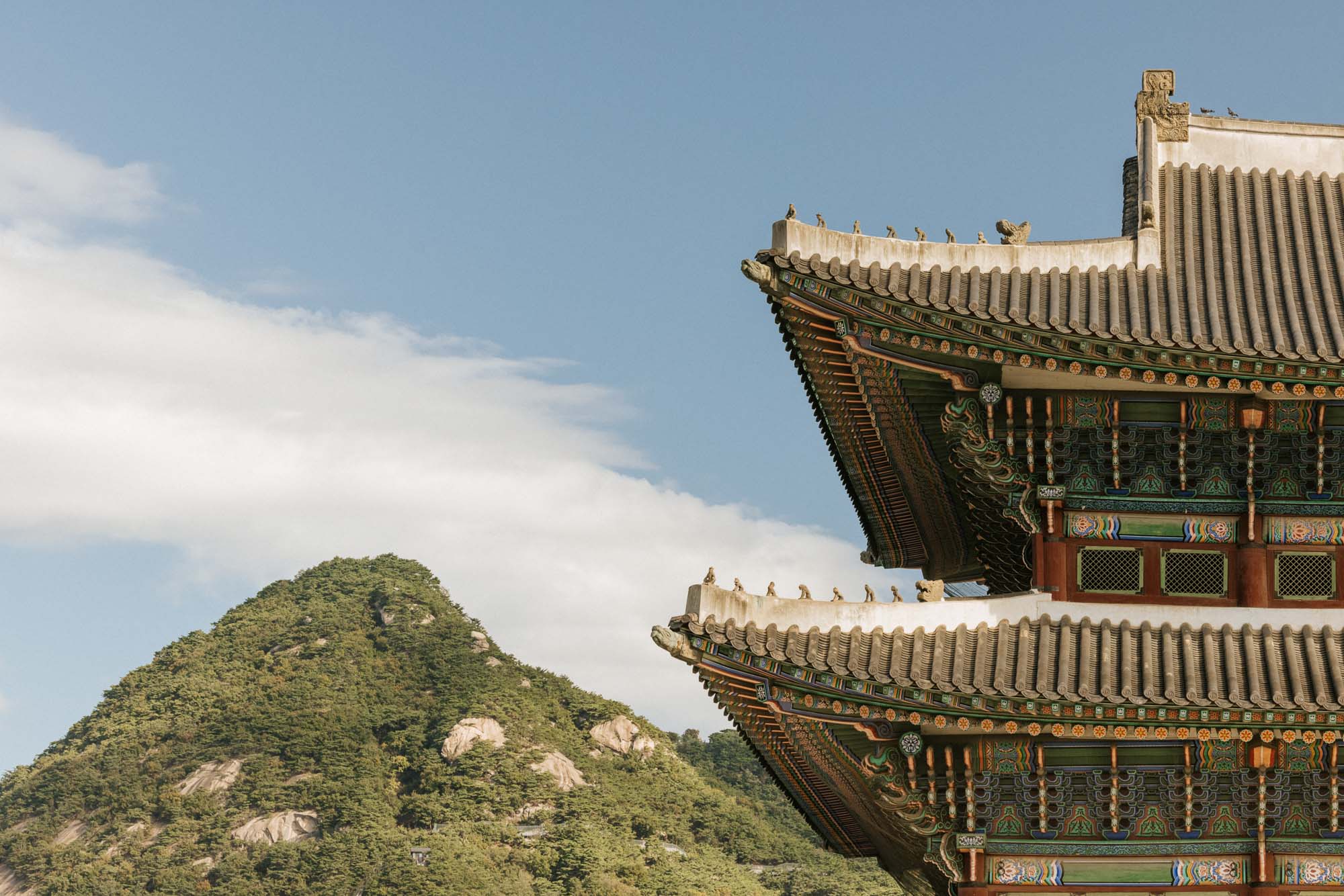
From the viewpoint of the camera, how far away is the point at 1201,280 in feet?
47.2

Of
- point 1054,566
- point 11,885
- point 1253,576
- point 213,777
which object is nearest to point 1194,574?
point 1253,576

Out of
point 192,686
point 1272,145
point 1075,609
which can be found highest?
point 192,686

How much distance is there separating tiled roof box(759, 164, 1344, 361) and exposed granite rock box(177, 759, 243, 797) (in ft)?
371

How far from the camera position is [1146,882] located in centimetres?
1275

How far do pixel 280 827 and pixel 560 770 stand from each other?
2001 centimetres

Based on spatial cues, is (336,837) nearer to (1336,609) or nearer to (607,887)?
(607,887)

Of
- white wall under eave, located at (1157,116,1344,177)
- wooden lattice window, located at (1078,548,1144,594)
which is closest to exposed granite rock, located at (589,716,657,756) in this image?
white wall under eave, located at (1157,116,1344,177)

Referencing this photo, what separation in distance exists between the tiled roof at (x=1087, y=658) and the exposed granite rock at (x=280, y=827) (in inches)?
4141

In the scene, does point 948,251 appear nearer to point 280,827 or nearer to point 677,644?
point 677,644

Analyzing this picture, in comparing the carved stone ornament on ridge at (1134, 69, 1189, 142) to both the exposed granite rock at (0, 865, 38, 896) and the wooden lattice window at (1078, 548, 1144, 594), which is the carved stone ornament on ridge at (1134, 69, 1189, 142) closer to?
the wooden lattice window at (1078, 548, 1144, 594)

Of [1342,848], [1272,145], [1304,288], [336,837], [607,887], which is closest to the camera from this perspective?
[1342,848]

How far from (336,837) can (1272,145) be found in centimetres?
9791

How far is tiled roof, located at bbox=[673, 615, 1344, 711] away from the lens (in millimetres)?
12094

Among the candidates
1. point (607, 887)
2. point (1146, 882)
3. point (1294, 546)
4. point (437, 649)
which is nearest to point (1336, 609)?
point (1294, 546)
